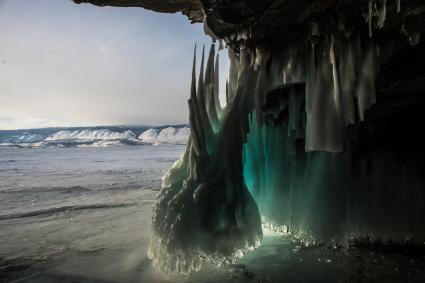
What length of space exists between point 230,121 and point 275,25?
1.17 m

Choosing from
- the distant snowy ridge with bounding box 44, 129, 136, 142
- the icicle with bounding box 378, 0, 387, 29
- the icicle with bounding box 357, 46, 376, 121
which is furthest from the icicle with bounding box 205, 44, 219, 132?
the distant snowy ridge with bounding box 44, 129, 136, 142

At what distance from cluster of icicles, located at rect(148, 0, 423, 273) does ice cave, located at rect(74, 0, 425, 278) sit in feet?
0.04

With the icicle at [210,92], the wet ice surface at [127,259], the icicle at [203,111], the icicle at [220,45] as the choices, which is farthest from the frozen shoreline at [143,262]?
the icicle at [220,45]

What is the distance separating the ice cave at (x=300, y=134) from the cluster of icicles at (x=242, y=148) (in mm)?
13

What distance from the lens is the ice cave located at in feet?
11.0

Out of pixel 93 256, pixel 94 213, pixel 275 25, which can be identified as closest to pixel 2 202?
pixel 94 213

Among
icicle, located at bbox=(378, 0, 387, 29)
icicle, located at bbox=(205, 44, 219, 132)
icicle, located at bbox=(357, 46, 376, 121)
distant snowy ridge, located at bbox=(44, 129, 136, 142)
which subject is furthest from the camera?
distant snowy ridge, located at bbox=(44, 129, 136, 142)

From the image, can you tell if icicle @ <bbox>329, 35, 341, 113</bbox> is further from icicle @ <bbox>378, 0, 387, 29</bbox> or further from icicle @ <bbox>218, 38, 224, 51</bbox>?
icicle @ <bbox>218, 38, 224, 51</bbox>

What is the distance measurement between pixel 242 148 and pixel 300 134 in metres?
1.24

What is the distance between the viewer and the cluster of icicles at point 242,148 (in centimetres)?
342

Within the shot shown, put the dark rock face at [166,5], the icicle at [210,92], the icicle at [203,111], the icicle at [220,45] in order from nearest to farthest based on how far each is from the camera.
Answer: the icicle at [203,111]
the icicle at [210,92]
the icicle at [220,45]
the dark rock face at [166,5]

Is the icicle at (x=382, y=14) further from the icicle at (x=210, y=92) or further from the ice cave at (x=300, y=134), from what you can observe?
the icicle at (x=210, y=92)

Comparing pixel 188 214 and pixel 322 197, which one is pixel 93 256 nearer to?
pixel 188 214

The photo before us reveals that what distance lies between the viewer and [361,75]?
336 centimetres
